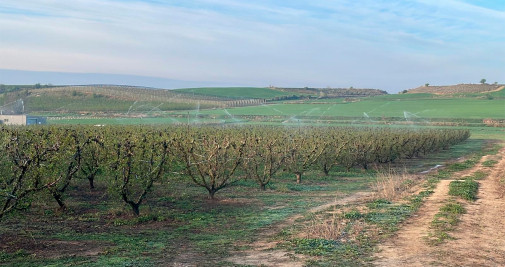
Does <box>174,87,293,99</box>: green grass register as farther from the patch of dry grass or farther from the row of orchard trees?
the patch of dry grass

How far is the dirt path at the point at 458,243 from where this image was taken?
11.3 meters

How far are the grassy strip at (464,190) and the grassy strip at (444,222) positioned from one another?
4.10 feet

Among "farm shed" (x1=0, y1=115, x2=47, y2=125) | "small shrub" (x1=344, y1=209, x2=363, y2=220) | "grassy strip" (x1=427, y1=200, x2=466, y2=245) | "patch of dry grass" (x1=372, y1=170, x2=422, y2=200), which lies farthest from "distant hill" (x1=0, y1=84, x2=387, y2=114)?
"grassy strip" (x1=427, y1=200, x2=466, y2=245)

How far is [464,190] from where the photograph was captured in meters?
21.2

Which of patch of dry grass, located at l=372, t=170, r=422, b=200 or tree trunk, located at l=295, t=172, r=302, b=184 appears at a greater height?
patch of dry grass, located at l=372, t=170, r=422, b=200

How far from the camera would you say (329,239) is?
42.6ft

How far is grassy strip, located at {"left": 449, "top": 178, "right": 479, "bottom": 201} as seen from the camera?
19870 millimetres

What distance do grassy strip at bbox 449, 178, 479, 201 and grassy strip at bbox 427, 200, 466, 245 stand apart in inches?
49.2

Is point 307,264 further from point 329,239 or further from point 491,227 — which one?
point 491,227

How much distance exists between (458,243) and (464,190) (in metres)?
9.18

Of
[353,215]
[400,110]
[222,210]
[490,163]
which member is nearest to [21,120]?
[490,163]

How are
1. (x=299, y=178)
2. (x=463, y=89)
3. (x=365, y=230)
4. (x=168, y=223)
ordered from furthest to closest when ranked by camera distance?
(x=463, y=89)
(x=299, y=178)
(x=168, y=223)
(x=365, y=230)

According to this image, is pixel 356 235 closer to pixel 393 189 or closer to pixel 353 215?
pixel 353 215

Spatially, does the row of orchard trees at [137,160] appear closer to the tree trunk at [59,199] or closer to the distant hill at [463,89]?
the tree trunk at [59,199]
